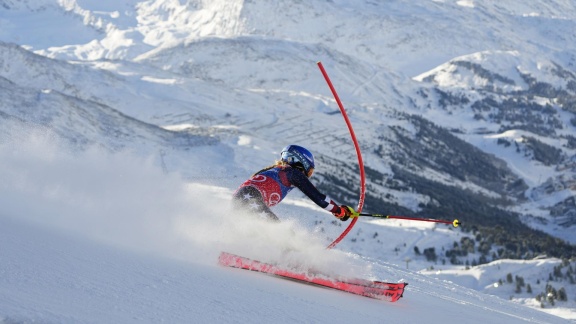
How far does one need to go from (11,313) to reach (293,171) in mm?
7913

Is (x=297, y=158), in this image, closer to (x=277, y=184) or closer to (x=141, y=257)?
(x=277, y=184)

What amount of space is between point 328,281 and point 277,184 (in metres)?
2.18

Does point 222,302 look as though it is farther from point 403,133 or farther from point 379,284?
point 403,133

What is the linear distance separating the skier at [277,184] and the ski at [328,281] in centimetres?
121

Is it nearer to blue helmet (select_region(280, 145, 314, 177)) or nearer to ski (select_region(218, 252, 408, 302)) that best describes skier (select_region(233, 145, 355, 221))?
blue helmet (select_region(280, 145, 314, 177))

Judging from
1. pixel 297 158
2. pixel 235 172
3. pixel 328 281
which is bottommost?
pixel 235 172

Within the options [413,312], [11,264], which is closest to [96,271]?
[11,264]

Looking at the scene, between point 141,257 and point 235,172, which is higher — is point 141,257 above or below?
above

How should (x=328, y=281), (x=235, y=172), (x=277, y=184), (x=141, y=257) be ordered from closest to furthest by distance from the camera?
1. (x=141, y=257)
2. (x=328, y=281)
3. (x=277, y=184)
4. (x=235, y=172)

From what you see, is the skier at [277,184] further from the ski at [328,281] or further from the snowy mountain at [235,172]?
the ski at [328,281]

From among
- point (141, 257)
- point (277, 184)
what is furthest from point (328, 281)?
point (141, 257)

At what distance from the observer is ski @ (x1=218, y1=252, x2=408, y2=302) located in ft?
40.7

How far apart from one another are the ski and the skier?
3.98ft

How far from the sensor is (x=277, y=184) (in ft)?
44.9
